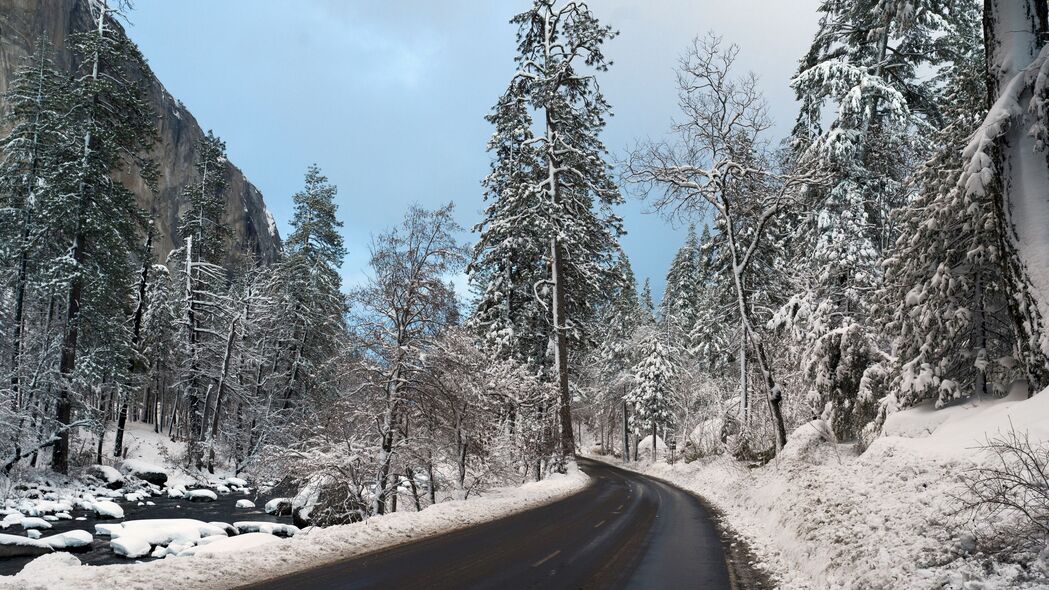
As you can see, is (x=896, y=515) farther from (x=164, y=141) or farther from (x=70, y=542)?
(x=164, y=141)

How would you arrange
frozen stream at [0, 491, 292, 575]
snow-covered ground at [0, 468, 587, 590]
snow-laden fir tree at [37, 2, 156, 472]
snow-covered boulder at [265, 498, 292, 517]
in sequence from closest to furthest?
snow-covered ground at [0, 468, 587, 590] → frozen stream at [0, 491, 292, 575] → snow-covered boulder at [265, 498, 292, 517] → snow-laden fir tree at [37, 2, 156, 472]

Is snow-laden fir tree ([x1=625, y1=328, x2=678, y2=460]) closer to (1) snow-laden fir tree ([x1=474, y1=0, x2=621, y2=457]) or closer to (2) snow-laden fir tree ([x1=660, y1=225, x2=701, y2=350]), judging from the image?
(2) snow-laden fir tree ([x1=660, y1=225, x2=701, y2=350])

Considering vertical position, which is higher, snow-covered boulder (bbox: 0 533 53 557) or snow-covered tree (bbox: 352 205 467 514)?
snow-covered tree (bbox: 352 205 467 514)

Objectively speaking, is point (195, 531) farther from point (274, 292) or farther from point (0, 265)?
point (274, 292)

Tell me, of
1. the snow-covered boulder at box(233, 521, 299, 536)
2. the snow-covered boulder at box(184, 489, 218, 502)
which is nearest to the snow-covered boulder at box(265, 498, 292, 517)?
the snow-covered boulder at box(233, 521, 299, 536)

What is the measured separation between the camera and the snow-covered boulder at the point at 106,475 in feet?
80.9

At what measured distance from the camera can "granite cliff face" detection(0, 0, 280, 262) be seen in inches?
2167

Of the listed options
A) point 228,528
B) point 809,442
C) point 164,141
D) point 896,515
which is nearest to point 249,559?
point 896,515

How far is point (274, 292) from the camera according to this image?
39719mm

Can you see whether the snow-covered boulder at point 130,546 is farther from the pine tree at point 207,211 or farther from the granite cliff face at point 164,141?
the granite cliff face at point 164,141

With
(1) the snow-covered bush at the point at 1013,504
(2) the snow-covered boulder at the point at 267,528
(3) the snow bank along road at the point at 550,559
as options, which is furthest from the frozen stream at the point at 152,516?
(1) the snow-covered bush at the point at 1013,504

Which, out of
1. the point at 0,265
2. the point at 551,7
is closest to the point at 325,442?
the point at 0,265

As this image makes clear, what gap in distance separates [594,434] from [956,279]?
286 feet

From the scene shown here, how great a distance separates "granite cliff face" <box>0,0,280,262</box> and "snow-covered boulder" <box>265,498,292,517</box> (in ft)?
83.3
